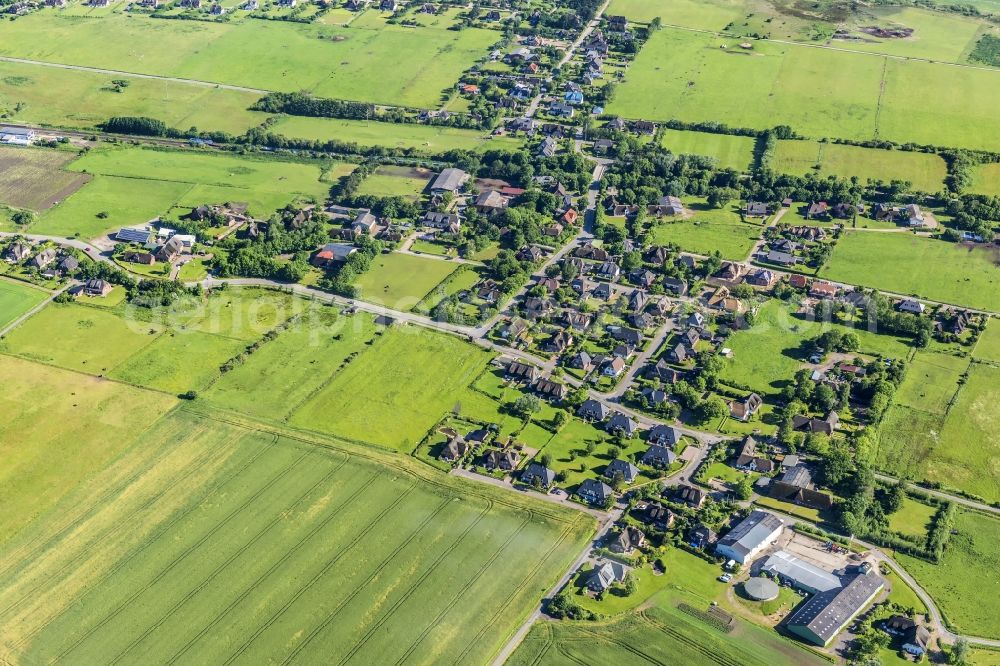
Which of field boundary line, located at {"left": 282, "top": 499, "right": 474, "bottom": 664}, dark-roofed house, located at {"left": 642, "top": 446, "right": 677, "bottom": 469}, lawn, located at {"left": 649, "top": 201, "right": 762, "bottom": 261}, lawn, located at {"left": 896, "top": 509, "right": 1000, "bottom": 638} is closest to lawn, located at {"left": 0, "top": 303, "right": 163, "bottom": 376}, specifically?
field boundary line, located at {"left": 282, "top": 499, "right": 474, "bottom": 664}

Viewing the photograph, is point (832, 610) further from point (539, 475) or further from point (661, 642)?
point (539, 475)

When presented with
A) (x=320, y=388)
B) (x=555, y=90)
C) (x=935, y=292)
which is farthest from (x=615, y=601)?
(x=555, y=90)

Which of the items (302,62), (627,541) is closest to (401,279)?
(627,541)

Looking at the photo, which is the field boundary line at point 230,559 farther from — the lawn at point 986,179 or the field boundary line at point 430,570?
the lawn at point 986,179

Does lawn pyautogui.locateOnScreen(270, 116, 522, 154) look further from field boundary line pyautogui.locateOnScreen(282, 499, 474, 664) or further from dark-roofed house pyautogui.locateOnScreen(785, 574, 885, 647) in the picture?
dark-roofed house pyautogui.locateOnScreen(785, 574, 885, 647)

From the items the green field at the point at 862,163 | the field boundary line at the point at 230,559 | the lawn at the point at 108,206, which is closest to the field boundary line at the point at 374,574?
the field boundary line at the point at 230,559
